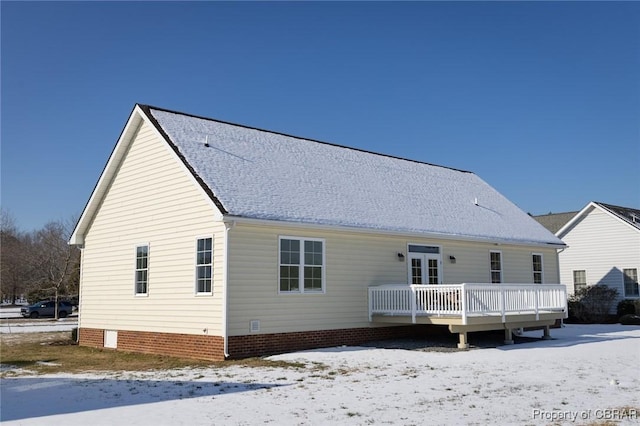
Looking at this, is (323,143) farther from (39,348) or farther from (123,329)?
(39,348)

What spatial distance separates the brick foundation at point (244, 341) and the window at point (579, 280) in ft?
59.8

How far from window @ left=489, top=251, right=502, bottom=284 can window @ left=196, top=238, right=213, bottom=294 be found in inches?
489

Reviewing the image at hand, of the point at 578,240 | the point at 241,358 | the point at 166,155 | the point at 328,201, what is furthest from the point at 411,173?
the point at 578,240

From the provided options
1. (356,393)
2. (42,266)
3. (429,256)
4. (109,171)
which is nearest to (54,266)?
(42,266)

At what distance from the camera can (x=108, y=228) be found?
2130 centimetres

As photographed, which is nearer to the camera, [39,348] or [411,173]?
[39,348]

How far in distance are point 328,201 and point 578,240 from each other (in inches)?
893

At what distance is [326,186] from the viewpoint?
2073 centimetres

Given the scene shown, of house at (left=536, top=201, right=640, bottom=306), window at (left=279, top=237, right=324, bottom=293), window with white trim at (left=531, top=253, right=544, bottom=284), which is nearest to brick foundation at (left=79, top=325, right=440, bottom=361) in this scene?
window at (left=279, top=237, right=324, bottom=293)

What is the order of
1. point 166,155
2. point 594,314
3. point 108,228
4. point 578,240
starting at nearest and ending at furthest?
point 166,155
point 108,228
point 594,314
point 578,240

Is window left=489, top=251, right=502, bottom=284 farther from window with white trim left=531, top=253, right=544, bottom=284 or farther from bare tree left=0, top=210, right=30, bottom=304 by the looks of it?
bare tree left=0, top=210, right=30, bottom=304

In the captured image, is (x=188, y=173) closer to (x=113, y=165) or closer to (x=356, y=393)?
(x=113, y=165)

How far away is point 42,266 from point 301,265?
42.0 meters

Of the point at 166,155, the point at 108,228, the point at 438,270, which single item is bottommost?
the point at 438,270
